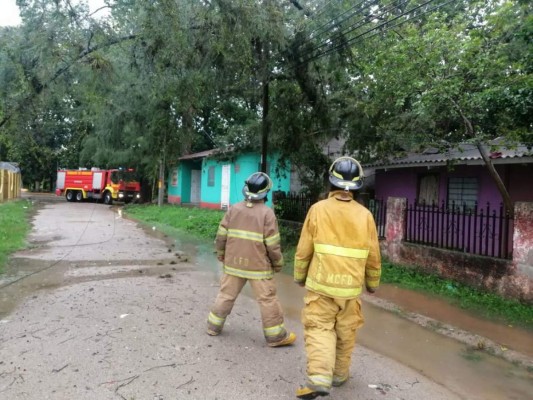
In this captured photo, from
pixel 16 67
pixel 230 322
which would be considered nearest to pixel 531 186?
pixel 230 322

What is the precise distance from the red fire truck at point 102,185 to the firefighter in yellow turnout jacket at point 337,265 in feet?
85.2

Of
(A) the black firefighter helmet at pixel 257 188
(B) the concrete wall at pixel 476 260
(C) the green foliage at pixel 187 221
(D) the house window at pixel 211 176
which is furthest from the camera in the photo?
(D) the house window at pixel 211 176

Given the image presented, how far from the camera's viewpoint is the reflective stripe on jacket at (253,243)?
4.48 meters

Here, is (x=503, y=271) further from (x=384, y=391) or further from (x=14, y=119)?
(x=14, y=119)

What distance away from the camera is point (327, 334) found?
10.8ft

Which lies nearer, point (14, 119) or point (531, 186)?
point (14, 119)

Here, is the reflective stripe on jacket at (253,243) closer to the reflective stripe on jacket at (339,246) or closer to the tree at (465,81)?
the reflective stripe on jacket at (339,246)

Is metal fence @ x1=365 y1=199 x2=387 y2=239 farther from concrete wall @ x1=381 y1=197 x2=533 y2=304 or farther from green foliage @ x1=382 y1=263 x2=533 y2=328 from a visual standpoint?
green foliage @ x1=382 y1=263 x2=533 y2=328

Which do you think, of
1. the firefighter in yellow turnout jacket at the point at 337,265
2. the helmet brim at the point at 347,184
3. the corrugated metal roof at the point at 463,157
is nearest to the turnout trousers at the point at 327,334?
the firefighter in yellow turnout jacket at the point at 337,265

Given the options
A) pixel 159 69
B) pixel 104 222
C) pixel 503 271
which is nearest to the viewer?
pixel 503 271

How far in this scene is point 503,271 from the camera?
21.4ft

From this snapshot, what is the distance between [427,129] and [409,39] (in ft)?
7.14

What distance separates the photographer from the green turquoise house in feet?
61.6

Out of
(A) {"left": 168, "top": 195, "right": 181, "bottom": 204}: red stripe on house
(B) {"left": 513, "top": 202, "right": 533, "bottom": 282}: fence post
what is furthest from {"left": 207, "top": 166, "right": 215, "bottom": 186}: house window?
(B) {"left": 513, "top": 202, "right": 533, "bottom": 282}: fence post
